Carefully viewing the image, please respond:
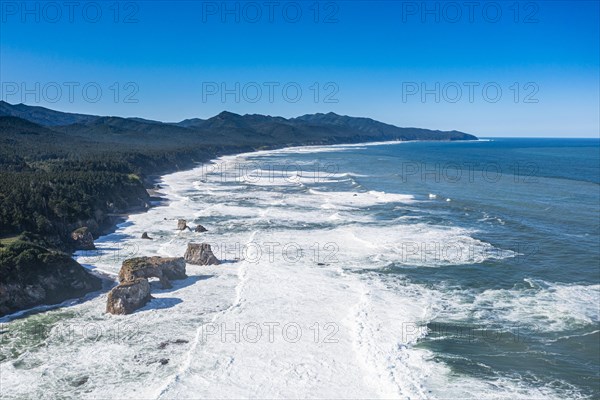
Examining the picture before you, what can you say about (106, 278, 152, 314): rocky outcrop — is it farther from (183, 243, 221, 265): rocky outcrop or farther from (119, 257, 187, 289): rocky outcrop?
(183, 243, 221, 265): rocky outcrop

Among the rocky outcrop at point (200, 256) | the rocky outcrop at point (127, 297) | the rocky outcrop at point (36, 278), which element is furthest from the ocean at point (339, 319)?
the rocky outcrop at point (36, 278)

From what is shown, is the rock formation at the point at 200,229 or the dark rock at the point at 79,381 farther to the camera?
the rock formation at the point at 200,229

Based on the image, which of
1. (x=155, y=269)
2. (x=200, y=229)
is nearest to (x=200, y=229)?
(x=200, y=229)

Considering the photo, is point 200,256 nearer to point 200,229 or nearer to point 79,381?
point 200,229

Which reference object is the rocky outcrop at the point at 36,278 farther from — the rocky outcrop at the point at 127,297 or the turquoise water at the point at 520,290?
the turquoise water at the point at 520,290

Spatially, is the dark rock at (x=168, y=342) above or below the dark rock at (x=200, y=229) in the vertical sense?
below

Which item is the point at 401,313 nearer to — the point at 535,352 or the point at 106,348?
the point at 535,352

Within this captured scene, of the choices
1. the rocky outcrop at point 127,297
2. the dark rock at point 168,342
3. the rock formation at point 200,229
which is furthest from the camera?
the rock formation at point 200,229
